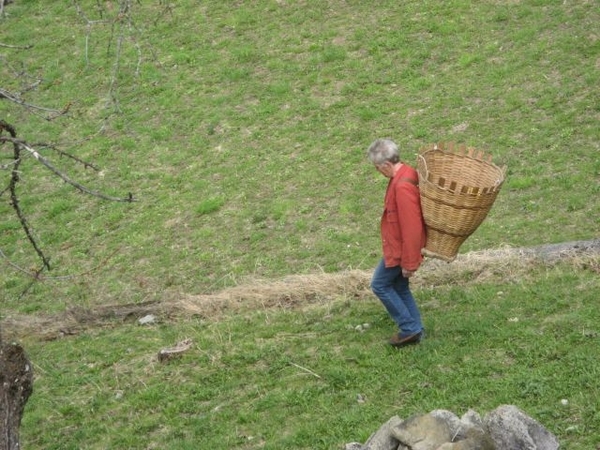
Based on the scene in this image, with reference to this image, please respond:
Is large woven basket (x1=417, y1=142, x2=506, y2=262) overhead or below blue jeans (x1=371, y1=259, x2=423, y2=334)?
overhead

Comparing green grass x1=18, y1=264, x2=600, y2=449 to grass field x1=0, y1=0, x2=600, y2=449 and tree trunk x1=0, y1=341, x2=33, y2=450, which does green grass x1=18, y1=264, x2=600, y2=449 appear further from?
tree trunk x1=0, y1=341, x2=33, y2=450

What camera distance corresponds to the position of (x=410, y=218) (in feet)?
23.0

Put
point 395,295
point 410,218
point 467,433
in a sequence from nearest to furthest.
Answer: point 467,433, point 410,218, point 395,295

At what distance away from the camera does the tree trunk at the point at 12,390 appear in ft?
19.0

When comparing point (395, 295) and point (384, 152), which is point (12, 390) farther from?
point (384, 152)

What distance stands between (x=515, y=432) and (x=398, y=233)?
2.54m

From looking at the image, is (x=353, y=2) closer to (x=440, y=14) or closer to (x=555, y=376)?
(x=440, y=14)

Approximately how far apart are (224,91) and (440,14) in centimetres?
431

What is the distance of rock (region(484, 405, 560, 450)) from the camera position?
4895mm

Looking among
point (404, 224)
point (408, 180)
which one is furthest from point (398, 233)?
point (408, 180)

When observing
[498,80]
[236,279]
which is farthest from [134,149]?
[498,80]

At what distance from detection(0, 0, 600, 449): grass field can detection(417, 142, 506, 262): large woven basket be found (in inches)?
37.2

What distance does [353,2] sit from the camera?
1794 cm

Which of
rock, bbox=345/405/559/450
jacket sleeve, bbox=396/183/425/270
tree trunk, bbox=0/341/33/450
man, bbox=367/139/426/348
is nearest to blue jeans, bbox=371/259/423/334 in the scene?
man, bbox=367/139/426/348
